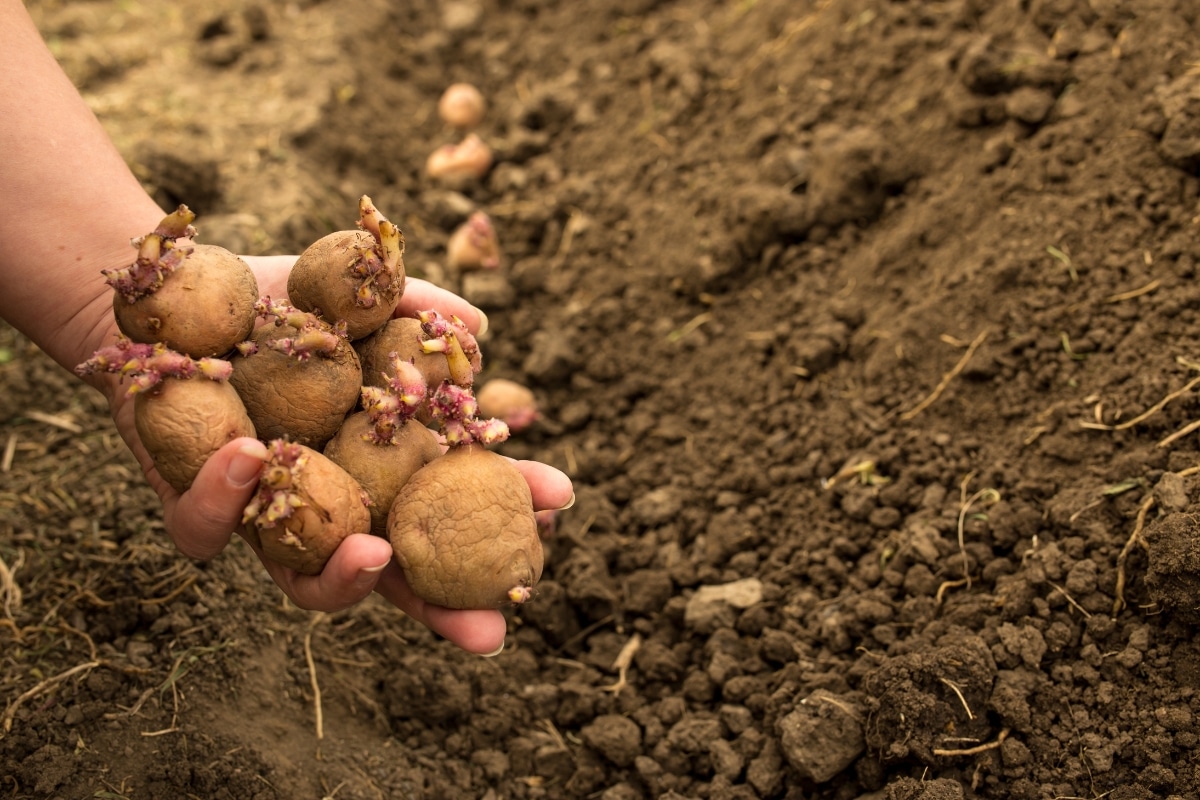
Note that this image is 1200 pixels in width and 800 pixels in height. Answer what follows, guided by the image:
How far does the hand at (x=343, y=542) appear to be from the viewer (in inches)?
77.9

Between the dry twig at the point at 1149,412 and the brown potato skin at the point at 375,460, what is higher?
the brown potato skin at the point at 375,460

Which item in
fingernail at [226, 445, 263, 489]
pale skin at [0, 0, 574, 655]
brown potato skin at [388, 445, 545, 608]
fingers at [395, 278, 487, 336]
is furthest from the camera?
fingers at [395, 278, 487, 336]

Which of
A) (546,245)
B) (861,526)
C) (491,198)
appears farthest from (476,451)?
(491,198)

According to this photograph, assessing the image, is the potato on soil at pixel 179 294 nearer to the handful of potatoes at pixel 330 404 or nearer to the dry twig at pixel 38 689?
the handful of potatoes at pixel 330 404

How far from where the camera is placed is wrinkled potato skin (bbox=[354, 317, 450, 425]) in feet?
7.82

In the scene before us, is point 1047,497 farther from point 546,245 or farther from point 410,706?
point 546,245

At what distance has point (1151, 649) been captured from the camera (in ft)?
7.68

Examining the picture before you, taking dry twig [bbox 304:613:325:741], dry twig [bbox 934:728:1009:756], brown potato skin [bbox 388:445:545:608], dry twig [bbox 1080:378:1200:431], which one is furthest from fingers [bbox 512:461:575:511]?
dry twig [bbox 1080:378:1200:431]

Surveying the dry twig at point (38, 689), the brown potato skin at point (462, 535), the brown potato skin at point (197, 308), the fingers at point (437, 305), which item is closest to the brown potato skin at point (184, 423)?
the brown potato skin at point (197, 308)

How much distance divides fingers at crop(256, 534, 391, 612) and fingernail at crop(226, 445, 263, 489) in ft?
0.83

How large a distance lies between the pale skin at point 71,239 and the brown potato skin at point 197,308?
0.36 m

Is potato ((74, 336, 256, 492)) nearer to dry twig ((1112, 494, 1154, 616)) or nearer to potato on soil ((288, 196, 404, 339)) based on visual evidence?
potato on soil ((288, 196, 404, 339))

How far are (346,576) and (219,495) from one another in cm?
32

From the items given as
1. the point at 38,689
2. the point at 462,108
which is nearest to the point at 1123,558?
the point at 38,689
